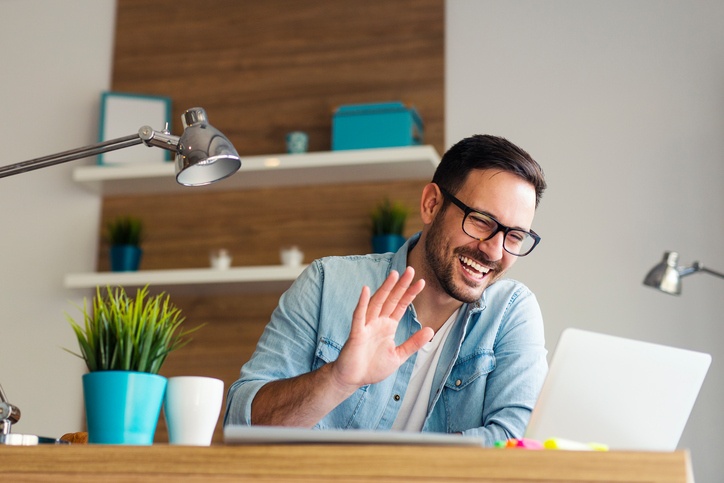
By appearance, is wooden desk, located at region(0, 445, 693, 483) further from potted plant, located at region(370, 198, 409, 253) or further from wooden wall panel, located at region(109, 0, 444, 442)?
wooden wall panel, located at region(109, 0, 444, 442)

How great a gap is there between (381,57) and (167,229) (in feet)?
3.69

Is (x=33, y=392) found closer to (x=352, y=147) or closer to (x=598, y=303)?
(x=352, y=147)

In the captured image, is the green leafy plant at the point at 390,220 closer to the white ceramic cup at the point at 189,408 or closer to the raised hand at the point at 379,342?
the raised hand at the point at 379,342

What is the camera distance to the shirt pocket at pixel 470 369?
2041mm

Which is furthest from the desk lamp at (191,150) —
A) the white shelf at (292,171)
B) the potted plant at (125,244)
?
the potted plant at (125,244)

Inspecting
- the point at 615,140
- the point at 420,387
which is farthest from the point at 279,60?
the point at 420,387

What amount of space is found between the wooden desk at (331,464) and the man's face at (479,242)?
3.66 feet

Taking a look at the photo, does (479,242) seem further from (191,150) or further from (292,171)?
(292,171)

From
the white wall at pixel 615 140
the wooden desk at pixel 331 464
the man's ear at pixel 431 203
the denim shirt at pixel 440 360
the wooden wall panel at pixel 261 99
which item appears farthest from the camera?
the wooden wall panel at pixel 261 99

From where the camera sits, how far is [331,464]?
1.00m

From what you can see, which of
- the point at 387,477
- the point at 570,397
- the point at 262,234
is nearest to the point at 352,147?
the point at 262,234

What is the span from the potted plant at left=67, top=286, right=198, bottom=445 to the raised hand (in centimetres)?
30

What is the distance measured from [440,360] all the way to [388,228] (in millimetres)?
1340

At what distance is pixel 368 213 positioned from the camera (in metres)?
3.55
